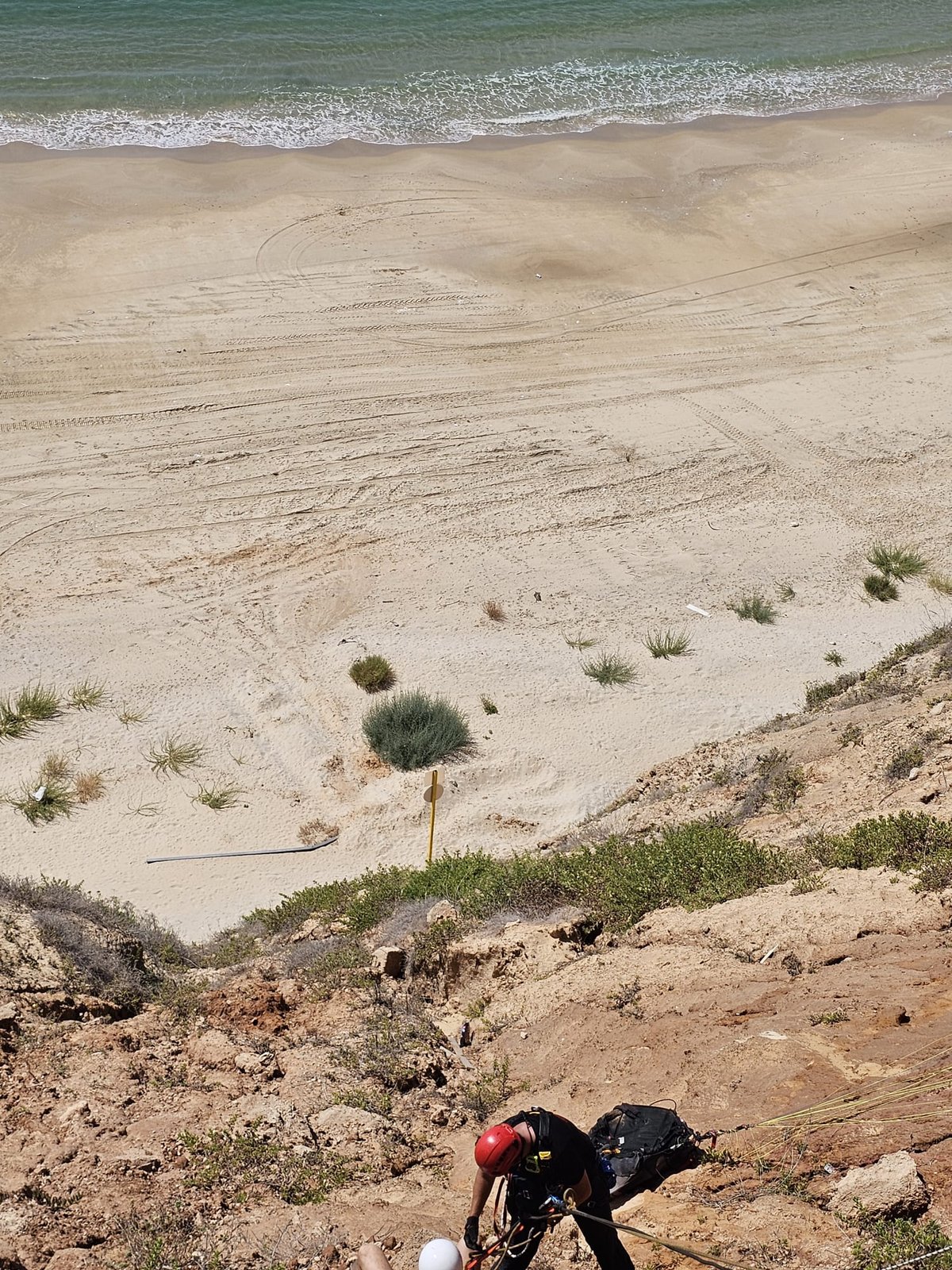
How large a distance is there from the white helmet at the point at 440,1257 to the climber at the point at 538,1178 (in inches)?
11.6

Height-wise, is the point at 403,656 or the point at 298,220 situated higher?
the point at 298,220

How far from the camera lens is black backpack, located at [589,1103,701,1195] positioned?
4938 mm

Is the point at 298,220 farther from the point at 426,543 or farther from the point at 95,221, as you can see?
the point at 426,543

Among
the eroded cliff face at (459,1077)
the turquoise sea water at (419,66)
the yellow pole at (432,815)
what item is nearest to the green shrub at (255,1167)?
the eroded cliff face at (459,1077)

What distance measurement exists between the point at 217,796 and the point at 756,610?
665 centimetres

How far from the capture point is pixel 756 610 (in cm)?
1362

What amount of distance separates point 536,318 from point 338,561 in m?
6.52

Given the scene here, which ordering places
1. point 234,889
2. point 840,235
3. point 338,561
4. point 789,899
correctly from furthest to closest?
point 840,235, point 338,561, point 234,889, point 789,899

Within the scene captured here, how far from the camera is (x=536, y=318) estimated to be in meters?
18.2

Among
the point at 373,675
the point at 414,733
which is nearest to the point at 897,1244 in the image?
the point at 414,733

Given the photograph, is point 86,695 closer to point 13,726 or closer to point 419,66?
point 13,726

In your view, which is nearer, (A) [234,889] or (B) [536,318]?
(A) [234,889]

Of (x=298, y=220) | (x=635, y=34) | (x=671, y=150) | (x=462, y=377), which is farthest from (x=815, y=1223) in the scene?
(x=635, y=34)

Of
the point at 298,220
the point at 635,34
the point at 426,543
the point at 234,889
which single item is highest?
the point at 635,34
